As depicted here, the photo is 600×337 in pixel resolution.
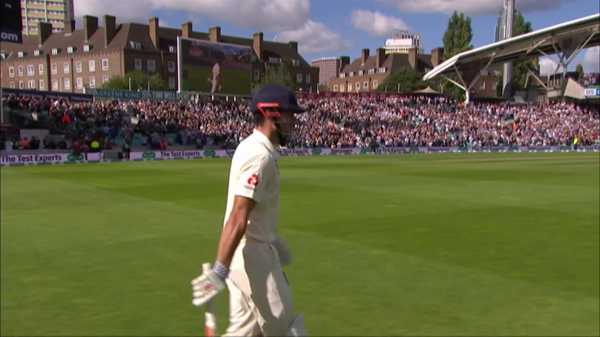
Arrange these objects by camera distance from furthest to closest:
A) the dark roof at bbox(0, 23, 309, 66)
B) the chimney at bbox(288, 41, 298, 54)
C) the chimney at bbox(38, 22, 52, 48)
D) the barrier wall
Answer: the chimney at bbox(288, 41, 298, 54) → the chimney at bbox(38, 22, 52, 48) → the dark roof at bbox(0, 23, 309, 66) → the barrier wall

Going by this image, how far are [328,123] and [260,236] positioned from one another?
4792 cm

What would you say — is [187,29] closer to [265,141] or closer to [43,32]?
[43,32]

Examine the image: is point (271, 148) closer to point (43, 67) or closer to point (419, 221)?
point (419, 221)

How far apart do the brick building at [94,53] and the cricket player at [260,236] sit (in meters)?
92.2

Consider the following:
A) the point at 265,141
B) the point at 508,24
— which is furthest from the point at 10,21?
the point at 508,24

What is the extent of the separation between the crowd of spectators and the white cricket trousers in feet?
77.8

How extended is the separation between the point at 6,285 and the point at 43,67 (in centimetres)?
10633

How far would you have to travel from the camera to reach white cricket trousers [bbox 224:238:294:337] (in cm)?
334

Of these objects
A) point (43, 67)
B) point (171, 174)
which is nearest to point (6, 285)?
point (171, 174)

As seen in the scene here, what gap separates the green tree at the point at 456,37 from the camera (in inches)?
3686

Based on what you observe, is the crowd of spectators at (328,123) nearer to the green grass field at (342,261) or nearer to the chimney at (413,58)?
the green grass field at (342,261)

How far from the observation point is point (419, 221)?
11.6 meters

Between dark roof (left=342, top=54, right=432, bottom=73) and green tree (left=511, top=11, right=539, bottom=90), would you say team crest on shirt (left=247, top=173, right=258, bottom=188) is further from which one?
dark roof (left=342, top=54, right=432, bottom=73)

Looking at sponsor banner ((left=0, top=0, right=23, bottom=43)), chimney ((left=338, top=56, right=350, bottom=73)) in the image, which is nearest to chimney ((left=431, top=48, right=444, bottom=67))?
chimney ((left=338, top=56, right=350, bottom=73))
